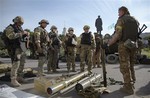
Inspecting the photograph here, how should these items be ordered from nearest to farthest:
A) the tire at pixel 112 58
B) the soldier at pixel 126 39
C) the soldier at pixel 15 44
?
1. the soldier at pixel 126 39
2. the soldier at pixel 15 44
3. the tire at pixel 112 58

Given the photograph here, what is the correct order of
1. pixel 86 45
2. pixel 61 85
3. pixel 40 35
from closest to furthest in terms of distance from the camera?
pixel 61 85 < pixel 40 35 < pixel 86 45

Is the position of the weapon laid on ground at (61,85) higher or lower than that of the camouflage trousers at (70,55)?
lower

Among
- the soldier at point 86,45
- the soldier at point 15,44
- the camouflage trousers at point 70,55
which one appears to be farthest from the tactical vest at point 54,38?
the soldier at point 15,44

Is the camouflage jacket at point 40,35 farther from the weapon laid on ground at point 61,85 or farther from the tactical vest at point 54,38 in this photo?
the tactical vest at point 54,38

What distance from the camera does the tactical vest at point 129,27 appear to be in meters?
5.52

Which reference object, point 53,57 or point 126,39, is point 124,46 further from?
point 53,57

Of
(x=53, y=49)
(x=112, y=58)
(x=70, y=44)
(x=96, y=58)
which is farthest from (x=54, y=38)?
(x=112, y=58)

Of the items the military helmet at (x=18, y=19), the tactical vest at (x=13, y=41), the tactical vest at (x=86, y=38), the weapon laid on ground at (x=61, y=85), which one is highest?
the military helmet at (x=18, y=19)

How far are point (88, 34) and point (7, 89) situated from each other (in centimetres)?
398

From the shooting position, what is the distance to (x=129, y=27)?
552 centimetres

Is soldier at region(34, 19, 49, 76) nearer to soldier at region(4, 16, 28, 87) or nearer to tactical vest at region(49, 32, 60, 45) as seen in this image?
soldier at region(4, 16, 28, 87)

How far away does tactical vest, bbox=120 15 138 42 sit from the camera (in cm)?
552

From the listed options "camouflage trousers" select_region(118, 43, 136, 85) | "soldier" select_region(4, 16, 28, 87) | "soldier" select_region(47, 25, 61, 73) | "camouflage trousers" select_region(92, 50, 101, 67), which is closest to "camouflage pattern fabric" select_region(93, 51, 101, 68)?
"camouflage trousers" select_region(92, 50, 101, 67)

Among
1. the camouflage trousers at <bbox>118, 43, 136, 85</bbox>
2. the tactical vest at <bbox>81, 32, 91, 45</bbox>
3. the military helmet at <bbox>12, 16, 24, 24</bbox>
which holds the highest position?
the military helmet at <bbox>12, 16, 24, 24</bbox>
